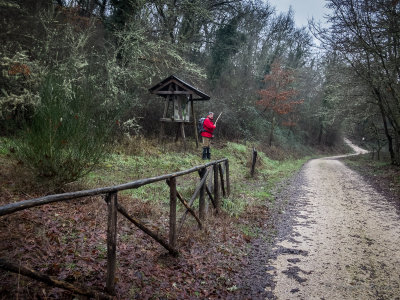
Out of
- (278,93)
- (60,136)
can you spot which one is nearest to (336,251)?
(60,136)

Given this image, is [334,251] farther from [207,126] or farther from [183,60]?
[183,60]

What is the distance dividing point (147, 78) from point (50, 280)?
11927 mm

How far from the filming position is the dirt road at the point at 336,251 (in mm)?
3732

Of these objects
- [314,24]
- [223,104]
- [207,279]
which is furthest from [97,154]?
[223,104]

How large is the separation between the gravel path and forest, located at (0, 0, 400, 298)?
110cm

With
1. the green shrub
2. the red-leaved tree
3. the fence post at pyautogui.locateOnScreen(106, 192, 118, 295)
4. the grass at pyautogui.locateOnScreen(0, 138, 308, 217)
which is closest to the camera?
the fence post at pyautogui.locateOnScreen(106, 192, 118, 295)

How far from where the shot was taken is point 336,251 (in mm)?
4938

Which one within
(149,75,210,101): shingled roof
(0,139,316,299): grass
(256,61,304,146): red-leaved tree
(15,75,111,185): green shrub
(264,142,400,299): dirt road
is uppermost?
(256,61,304,146): red-leaved tree

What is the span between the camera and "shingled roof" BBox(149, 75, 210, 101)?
12562 mm

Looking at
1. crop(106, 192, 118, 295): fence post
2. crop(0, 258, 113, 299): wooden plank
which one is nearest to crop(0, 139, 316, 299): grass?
crop(106, 192, 118, 295): fence post

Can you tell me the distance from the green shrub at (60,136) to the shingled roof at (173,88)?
732cm

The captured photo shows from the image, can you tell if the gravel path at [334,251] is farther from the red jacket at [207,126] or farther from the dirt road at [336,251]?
the red jacket at [207,126]

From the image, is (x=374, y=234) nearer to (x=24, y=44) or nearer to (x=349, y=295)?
(x=349, y=295)

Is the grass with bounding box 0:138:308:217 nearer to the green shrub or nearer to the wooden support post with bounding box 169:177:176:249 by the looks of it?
the green shrub
